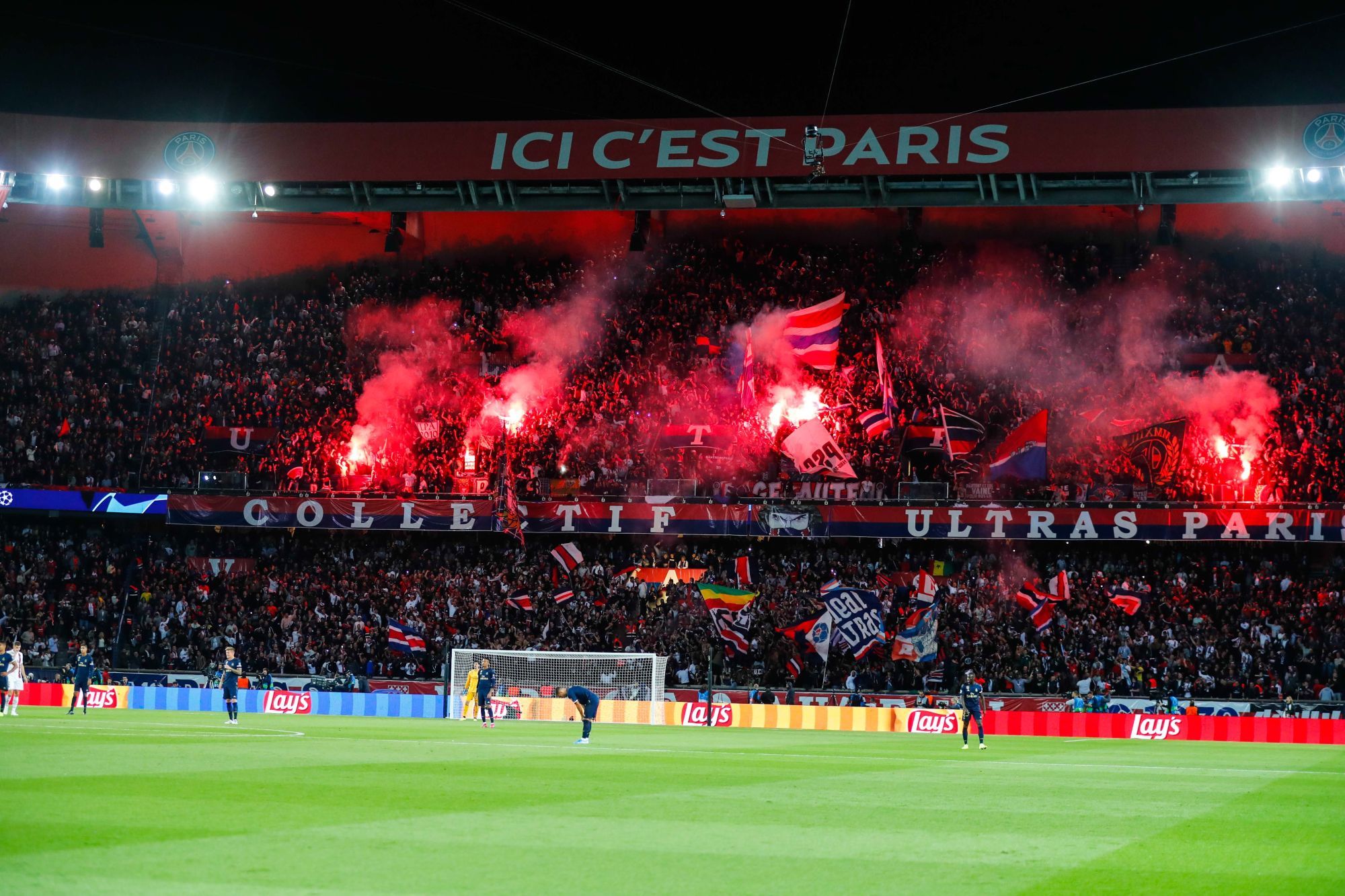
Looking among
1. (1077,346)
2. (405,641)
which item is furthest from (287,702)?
(1077,346)

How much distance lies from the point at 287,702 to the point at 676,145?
23.8m

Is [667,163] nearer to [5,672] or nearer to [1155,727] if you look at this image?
[1155,727]

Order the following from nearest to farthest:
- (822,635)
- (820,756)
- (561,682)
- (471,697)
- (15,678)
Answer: (820,756) < (15,678) < (471,697) < (561,682) < (822,635)

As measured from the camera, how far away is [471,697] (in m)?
38.0

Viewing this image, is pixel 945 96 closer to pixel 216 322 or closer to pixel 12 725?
pixel 216 322

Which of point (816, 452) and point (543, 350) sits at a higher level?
point (543, 350)

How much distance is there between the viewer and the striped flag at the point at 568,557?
156ft

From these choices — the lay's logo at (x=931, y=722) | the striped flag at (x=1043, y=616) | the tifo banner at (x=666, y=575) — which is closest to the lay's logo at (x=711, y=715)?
the lay's logo at (x=931, y=722)

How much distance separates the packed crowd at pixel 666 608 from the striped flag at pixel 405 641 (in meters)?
0.33

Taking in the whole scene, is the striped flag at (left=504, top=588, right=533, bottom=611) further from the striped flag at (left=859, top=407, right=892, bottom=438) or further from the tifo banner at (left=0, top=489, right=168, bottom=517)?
the tifo banner at (left=0, top=489, right=168, bottom=517)

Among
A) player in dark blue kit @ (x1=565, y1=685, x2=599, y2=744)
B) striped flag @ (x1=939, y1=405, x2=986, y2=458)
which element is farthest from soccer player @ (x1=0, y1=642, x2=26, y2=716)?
striped flag @ (x1=939, y1=405, x2=986, y2=458)

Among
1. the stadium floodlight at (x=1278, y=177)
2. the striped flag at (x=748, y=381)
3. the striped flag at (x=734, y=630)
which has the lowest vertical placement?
A: the striped flag at (x=734, y=630)

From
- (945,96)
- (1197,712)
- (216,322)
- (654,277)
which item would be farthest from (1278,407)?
(216,322)

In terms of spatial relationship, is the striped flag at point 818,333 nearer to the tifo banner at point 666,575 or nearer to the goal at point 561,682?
the tifo banner at point 666,575
